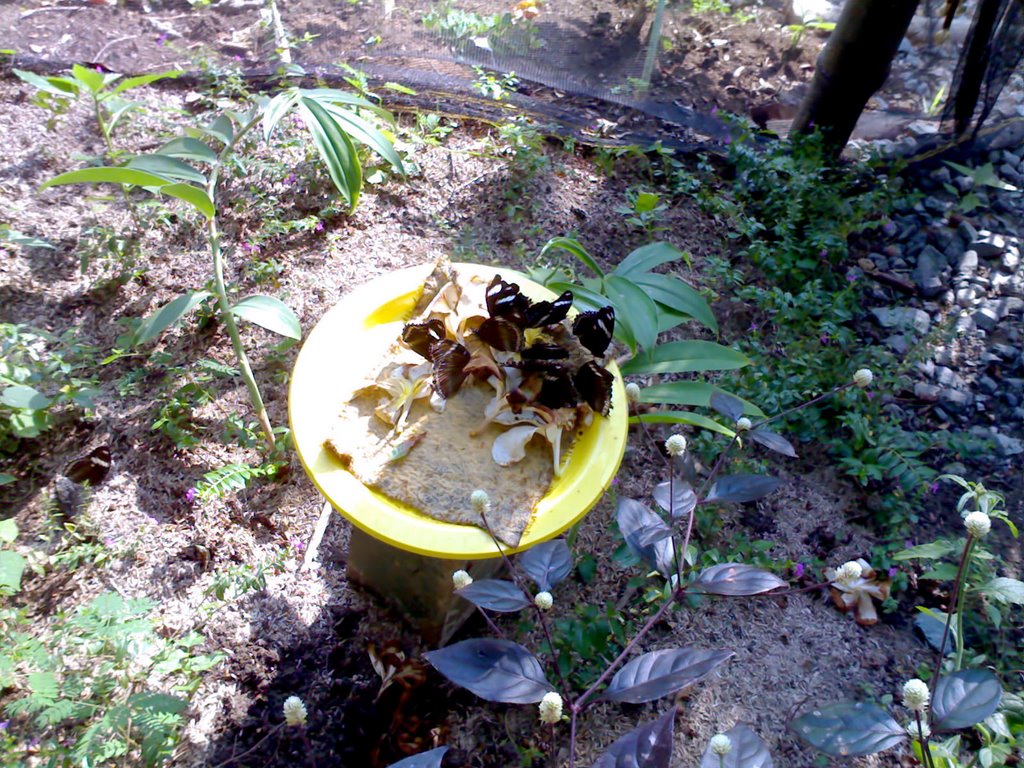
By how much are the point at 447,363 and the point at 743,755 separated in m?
0.77

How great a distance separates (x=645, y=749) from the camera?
0.92 m

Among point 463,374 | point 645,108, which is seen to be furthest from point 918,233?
point 463,374

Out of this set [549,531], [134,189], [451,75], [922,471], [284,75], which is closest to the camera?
[549,531]

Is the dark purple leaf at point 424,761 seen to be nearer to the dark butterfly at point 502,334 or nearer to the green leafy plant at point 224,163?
the dark butterfly at point 502,334

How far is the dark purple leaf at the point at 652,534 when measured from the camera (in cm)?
122

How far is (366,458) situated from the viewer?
1.27 meters

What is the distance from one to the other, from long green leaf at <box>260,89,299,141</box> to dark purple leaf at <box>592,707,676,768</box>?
4.12ft

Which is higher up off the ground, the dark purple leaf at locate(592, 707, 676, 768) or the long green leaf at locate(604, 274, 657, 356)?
the long green leaf at locate(604, 274, 657, 356)

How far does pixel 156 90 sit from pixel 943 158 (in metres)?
2.90

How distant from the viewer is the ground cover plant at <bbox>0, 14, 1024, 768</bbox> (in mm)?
1231

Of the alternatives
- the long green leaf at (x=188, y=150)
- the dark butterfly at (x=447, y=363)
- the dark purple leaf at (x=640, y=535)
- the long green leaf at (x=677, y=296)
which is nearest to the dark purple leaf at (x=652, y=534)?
the dark purple leaf at (x=640, y=535)

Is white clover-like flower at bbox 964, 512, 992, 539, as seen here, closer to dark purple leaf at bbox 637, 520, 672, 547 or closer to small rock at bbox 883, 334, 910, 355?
dark purple leaf at bbox 637, 520, 672, 547

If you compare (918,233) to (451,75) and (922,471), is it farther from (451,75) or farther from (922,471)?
(451,75)

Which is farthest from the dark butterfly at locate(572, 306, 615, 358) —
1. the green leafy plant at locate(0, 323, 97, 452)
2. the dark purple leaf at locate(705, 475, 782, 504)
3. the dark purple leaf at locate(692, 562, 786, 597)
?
the green leafy plant at locate(0, 323, 97, 452)
